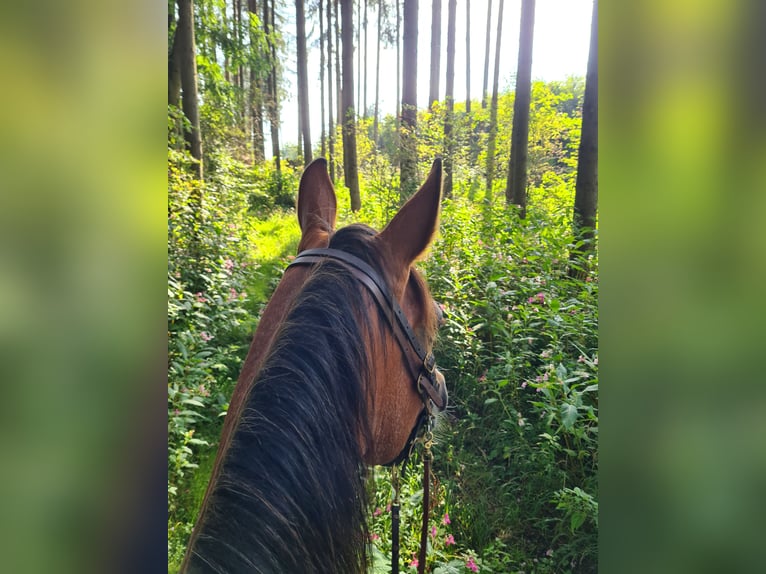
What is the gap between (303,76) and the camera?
31.5ft

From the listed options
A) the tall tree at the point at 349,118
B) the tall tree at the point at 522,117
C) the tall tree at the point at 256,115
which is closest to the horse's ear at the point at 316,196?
the tall tree at the point at 522,117

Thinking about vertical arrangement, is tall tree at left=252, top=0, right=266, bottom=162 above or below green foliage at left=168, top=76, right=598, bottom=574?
above

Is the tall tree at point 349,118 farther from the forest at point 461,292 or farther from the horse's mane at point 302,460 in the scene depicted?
the horse's mane at point 302,460

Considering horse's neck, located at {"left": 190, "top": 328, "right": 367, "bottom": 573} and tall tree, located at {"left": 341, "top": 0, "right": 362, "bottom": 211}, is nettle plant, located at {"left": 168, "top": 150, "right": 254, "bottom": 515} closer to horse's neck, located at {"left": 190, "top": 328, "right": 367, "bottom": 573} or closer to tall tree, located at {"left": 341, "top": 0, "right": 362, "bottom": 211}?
horse's neck, located at {"left": 190, "top": 328, "right": 367, "bottom": 573}

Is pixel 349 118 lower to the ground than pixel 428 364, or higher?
higher

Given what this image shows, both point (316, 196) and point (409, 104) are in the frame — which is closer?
point (316, 196)

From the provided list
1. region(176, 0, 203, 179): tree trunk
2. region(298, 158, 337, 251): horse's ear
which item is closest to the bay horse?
region(298, 158, 337, 251): horse's ear

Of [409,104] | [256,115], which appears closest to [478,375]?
[409,104]

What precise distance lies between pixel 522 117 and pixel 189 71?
4.21 meters

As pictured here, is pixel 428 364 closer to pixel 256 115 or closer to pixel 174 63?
pixel 174 63

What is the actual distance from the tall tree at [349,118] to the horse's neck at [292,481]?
6.21 meters

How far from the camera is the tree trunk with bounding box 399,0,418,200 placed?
16.1 feet
